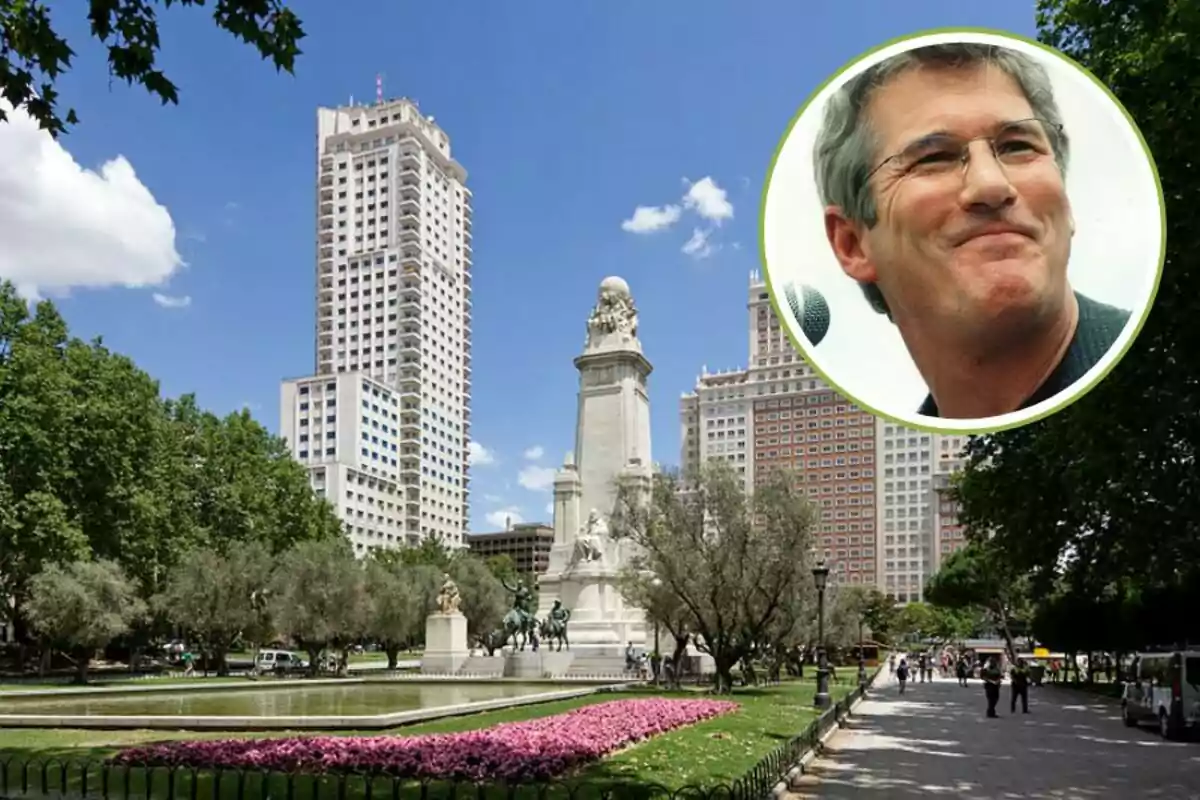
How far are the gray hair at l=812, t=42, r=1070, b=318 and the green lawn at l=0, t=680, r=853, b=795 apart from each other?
965 cm

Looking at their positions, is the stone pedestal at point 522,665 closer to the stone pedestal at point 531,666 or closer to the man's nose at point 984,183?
the stone pedestal at point 531,666

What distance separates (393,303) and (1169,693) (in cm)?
13141

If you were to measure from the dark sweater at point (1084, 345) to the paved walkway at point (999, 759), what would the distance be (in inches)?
467

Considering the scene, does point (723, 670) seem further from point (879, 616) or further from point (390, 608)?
point (879, 616)

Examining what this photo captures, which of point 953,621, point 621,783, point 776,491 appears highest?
point 776,491

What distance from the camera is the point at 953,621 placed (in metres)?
144

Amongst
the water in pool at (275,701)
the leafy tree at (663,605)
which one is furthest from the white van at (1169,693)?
the water in pool at (275,701)

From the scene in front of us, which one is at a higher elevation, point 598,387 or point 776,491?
point 598,387

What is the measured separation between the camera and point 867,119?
227 inches

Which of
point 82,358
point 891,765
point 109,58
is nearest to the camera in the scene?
point 109,58

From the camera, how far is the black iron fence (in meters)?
12.1

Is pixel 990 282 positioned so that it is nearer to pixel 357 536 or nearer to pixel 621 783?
pixel 621 783

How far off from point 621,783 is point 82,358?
4321 cm

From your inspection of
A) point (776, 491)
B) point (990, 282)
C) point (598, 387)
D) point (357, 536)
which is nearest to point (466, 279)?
point (357, 536)
